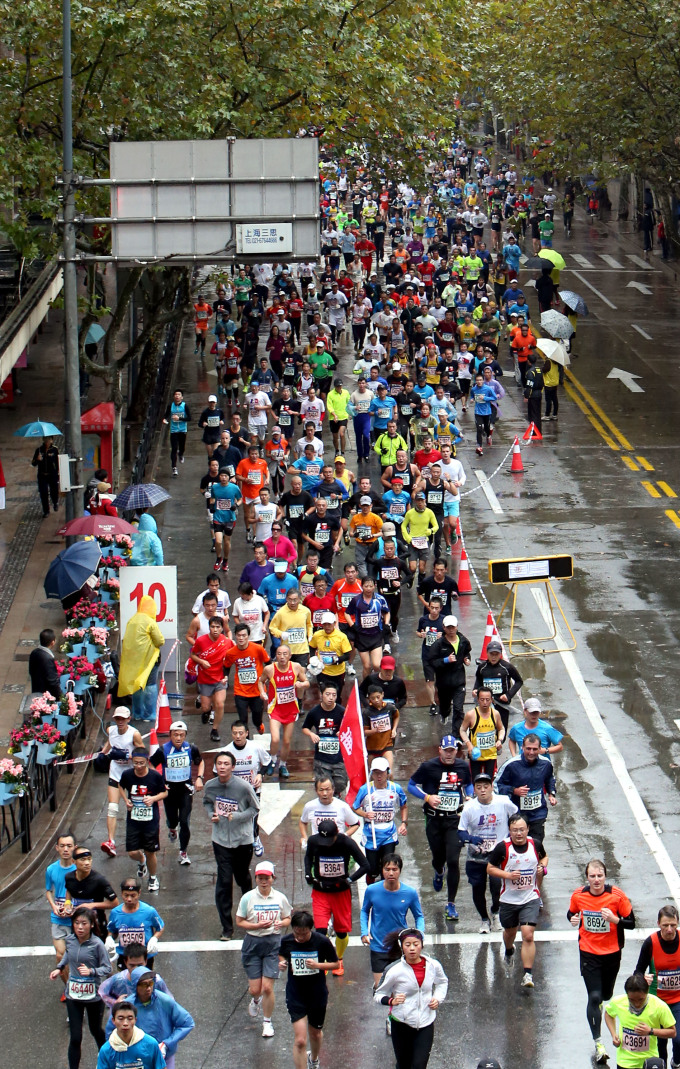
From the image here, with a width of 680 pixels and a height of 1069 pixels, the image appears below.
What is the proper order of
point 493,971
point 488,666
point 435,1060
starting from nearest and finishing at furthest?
point 435,1060 → point 493,971 → point 488,666

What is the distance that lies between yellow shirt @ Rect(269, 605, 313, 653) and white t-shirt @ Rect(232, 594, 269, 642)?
0.47 meters

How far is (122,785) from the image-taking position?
14.8 meters

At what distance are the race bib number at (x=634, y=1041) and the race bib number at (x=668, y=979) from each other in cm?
73

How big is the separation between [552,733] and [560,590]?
319 inches

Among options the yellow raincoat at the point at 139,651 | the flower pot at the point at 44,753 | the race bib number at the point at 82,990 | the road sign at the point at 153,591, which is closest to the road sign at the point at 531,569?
the road sign at the point at 153,591

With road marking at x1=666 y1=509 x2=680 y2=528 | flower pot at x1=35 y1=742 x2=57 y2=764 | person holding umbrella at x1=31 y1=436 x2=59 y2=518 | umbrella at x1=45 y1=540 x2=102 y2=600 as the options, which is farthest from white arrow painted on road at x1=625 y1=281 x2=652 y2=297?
flower pot at x1=35 y1=742 x2=57 y2=764

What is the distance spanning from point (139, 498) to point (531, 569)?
17.3 ft

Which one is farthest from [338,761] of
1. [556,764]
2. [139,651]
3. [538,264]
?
[538,264]

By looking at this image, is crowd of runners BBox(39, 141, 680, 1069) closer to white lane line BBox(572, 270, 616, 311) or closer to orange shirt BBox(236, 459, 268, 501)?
orange shirt BBox(236, 459, 268, 501)

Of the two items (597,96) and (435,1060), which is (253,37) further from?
(435,1060)

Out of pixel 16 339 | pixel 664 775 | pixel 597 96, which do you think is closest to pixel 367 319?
pixel 597 96

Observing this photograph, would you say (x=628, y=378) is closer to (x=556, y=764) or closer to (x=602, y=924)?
(x=556, y=764)

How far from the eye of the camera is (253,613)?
1919 cm

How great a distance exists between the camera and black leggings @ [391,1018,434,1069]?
11.1m
